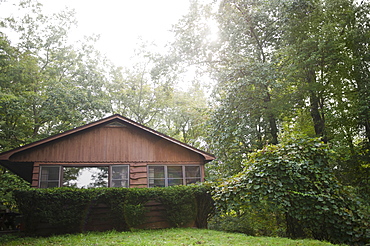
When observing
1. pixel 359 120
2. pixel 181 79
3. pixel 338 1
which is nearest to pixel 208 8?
pixel 181 79

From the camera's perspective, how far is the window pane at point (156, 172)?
11.8 m

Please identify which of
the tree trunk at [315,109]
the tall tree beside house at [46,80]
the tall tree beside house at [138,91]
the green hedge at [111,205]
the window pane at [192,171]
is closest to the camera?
the green hedge at [111,205]

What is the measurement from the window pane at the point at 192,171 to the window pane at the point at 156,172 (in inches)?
45.0

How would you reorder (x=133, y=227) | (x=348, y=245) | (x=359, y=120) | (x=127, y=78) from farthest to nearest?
Result: (x=127, y=78) → (x=359, y=120) → (x=133, y=227) → (x=348, y=245)

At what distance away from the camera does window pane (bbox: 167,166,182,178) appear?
12025 mm

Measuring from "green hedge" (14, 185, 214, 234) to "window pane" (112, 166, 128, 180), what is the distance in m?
1.65

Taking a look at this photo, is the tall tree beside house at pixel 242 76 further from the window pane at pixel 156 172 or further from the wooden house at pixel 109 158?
the window pane at pixel 156 172

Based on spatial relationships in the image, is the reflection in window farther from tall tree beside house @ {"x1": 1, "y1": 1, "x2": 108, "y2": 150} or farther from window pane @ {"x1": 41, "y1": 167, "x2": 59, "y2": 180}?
tall tree beside house @ {"x1": 1, "y1": 1, "x2": 108, "y2": 150}

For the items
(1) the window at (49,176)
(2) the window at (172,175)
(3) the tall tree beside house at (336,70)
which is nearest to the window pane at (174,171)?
(2) the window at (172,175)

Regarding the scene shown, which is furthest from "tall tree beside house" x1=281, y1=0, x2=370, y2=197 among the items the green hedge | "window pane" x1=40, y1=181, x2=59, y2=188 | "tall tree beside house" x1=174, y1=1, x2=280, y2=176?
"window pane" x1=40, y1=181, x2=59, y2=188

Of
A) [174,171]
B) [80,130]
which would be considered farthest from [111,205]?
[80,130]

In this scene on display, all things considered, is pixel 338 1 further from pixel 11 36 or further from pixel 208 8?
pixel 11 36

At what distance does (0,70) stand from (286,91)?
16721 mm

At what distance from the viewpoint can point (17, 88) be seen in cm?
1819
